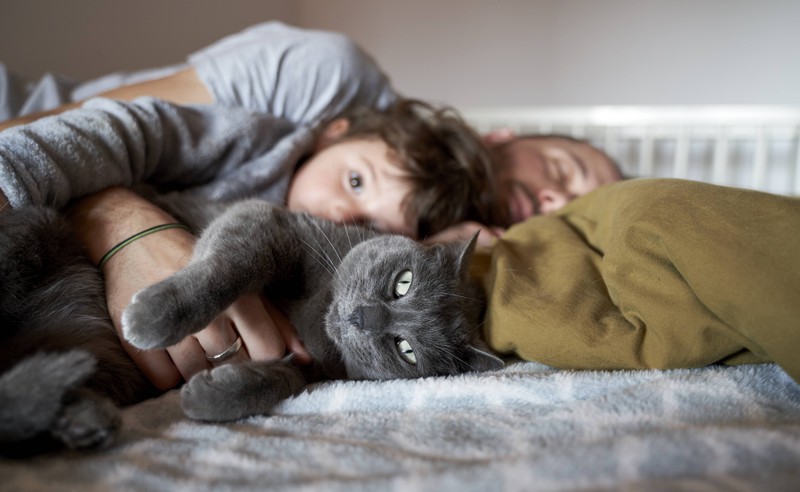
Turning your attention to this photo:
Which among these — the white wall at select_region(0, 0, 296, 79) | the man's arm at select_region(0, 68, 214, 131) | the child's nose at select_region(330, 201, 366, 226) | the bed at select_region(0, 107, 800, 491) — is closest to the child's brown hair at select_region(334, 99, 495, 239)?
the child's nose at select_region(330, 201, 366, 226)

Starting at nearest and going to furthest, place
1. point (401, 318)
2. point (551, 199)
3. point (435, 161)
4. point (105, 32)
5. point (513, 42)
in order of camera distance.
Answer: point (401, 318) < point (435, 161) < point (551, 199) < point (105, 32) < point (513, 42)

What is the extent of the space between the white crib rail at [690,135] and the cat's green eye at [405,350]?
1559 millimetres

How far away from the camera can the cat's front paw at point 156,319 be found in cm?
72

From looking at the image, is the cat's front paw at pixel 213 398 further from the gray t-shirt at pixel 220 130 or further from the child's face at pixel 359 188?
the child's face at pixel 359 188

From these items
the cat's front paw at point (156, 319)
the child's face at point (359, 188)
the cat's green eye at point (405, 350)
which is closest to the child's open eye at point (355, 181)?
the child's face at point (359, 188)

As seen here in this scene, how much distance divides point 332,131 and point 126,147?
0.52 meters

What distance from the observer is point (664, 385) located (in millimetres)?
722

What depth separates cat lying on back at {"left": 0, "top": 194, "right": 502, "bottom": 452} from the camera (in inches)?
24.8

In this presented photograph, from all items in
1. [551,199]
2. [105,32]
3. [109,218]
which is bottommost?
[551,199]

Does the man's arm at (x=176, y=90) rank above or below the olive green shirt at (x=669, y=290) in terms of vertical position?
above

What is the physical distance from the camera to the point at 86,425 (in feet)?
2.01

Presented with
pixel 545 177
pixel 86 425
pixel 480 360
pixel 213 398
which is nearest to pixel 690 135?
pixel 545 177

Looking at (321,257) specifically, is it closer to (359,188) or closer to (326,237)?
(326,237)

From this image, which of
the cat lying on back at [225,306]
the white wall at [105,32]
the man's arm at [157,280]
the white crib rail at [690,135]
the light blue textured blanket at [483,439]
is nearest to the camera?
the light blue textured blanket at [483,439]
